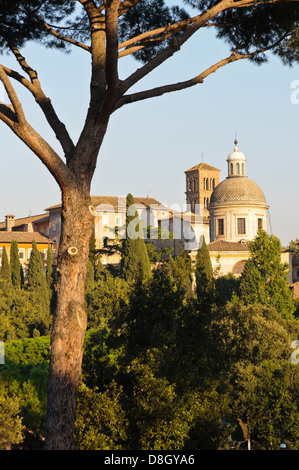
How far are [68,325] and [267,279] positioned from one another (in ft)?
113

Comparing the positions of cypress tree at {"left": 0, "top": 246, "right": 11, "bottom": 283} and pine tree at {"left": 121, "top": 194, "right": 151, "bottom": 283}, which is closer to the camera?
pine tree at {"left": 121, "top": 194, "right": 151, "bottom": 283}

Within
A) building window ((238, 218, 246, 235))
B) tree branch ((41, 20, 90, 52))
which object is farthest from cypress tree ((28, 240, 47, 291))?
tree branch ((41, 20, 90, 52))

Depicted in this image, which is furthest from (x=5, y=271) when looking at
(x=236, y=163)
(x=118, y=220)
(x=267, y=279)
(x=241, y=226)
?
(x=236, y=163)

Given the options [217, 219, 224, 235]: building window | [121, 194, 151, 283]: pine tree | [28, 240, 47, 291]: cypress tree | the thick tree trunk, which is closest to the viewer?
the thick tree trunk

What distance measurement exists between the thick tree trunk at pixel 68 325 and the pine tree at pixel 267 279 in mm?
30473

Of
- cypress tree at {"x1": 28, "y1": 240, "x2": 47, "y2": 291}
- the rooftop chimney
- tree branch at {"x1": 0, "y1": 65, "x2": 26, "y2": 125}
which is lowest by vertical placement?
cypress tree at {"x1": 28, "y1": 240, "x2": 47, "y2": 291}

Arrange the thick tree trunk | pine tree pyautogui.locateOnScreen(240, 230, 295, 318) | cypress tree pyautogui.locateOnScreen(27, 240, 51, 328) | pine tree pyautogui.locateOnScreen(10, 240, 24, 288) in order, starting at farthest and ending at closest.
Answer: pine tree pyautogui.locateOnScreen(10, 240, 24, 288), cypress tree pyautogui.locateOnScreen(27, 240, 51, 328), pine tree pyautogui.locateOnScreen(240, 230, 295, 318), the thick tree trunk

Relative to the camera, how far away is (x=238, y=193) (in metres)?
61.9

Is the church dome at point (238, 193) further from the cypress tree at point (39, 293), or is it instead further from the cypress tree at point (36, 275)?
the cypress tree at point (36, 275)

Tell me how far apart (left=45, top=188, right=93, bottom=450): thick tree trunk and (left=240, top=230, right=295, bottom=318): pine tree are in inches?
1200

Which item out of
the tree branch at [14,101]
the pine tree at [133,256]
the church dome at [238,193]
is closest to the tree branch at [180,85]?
the tree branch at [14,101]

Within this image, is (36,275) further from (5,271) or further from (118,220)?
(118,220)

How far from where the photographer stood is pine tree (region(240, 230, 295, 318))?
3950 centimetres

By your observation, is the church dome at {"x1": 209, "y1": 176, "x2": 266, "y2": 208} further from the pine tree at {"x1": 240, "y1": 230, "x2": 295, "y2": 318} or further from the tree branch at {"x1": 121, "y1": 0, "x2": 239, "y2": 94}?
the tree branch at {"x1": 121, "y1": 0, "x2": 239, "y2": 94}
